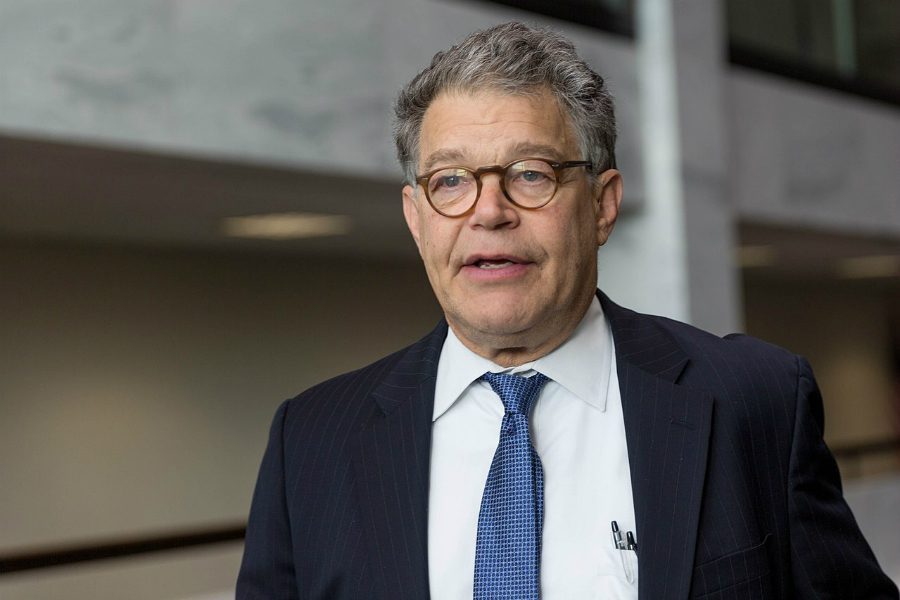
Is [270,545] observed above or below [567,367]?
below

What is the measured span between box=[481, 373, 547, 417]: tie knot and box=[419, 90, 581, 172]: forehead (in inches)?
13.2

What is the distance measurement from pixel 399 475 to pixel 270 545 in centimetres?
23

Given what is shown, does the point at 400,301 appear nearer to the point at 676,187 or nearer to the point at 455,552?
the point at 676,187

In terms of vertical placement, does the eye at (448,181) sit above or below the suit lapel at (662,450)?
above

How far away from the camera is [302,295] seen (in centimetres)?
899

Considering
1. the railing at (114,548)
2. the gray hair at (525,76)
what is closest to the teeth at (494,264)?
the gray hair at (525,76)

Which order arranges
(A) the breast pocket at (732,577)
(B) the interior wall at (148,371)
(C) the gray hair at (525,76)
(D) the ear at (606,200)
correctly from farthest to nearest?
(B) the interior wall at (148,371) < (D) the ear at (606,200) < (C) the gray hair at (525,76) < (A) the breast pocket at (732,577)

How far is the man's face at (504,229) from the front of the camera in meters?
1.65

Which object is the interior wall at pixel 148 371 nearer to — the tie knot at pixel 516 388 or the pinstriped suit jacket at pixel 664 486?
the pinstriped suit jacket at pixel 664 486

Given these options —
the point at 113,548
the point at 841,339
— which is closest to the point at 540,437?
the point at 113,548

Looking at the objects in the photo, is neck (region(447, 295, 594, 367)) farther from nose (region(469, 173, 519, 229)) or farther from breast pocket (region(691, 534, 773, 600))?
breast pocket (region(691, 534, 773, 600))

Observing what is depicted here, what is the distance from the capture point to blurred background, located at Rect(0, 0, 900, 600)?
443 centimetres

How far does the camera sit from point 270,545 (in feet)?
5.84

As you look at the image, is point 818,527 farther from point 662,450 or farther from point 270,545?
point 270,545
